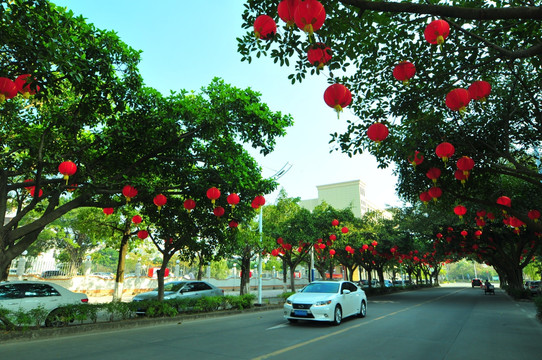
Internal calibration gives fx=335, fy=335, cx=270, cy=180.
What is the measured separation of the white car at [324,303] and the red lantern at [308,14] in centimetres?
938

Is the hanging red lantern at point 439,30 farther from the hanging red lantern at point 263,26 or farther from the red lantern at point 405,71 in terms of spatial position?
the hanging red lantern at point 263,26

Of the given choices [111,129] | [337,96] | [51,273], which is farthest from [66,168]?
[51,273]

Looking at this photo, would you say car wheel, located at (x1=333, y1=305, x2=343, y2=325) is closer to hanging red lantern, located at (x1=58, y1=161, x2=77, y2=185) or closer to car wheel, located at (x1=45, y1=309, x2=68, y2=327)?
car wheel, located at (x1=45, y1=309, x2=68, y2=327)

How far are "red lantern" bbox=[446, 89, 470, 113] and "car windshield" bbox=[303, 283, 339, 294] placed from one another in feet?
27.6

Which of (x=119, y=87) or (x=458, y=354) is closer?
(x=458, y=354)

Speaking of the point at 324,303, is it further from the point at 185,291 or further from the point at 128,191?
the point at 185,291

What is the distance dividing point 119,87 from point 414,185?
1049 centimetres

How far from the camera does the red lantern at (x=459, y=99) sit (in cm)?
579

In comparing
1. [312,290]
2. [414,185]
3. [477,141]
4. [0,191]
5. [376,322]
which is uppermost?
[477,141]

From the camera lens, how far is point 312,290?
1269cm

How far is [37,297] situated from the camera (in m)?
11.0

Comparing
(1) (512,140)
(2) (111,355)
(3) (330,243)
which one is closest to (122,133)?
(2) (111,355)

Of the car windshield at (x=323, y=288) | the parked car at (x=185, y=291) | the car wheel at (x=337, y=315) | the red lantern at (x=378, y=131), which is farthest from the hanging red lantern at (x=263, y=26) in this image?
the parked car at (x=185, y=291)

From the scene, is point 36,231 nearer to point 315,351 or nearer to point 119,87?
point 119,87
